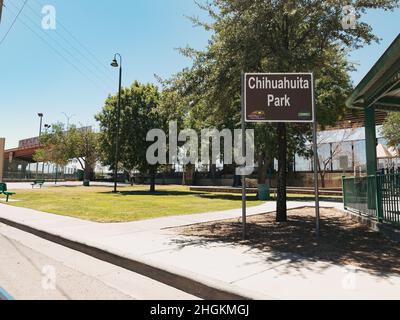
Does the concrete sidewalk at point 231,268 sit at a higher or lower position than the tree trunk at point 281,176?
lower

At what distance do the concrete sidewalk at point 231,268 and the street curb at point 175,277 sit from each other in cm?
1

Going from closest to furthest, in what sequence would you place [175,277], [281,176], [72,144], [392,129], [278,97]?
1. [175,277]
2. [278,97]
3. [281,176]
4. [392,129]
5. [72,144]

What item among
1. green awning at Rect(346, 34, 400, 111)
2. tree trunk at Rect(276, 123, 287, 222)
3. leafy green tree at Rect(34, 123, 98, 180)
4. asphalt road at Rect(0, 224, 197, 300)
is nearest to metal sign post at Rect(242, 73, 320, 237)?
green awning at Rect(346, 34, 400, 111)

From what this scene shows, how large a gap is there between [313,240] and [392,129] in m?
24.3

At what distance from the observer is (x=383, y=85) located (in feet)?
30.6

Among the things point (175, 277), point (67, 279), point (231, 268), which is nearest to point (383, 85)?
point (231, 268)

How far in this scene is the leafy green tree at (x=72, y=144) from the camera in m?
47.4

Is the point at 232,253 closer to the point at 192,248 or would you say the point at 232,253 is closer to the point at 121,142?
the point at 192,248

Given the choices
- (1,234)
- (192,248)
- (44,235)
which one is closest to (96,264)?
(192,248)

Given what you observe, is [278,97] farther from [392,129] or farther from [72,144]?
[72,144]

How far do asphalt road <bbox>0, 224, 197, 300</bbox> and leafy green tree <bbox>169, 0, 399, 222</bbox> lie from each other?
600 centimetres

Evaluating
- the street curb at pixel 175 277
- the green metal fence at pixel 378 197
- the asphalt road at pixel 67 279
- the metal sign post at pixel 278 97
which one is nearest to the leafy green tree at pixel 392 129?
the green metal fence at pixel 378 197

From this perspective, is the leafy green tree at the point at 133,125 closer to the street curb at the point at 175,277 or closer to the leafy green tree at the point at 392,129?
the leafy green tree at the point at 392,129

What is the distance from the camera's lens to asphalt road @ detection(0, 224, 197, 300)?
468 centimetres
